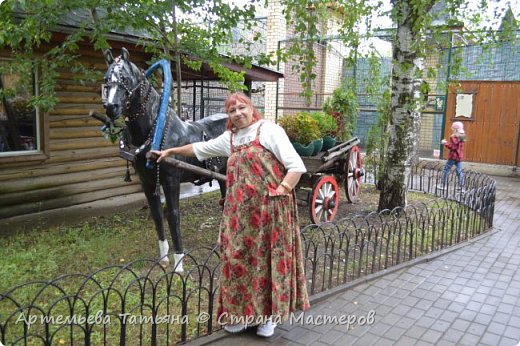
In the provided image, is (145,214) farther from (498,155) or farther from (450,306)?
(498,155)

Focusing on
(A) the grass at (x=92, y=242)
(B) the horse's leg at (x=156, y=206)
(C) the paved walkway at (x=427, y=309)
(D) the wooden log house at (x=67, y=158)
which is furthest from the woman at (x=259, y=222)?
(D) the wooden log house at (x=67, y=158)

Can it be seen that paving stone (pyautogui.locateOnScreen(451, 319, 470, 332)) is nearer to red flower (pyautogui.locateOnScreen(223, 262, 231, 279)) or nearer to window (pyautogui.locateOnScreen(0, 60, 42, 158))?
red flower (pyautogui.locateOnScreen(223, 262, 231, 279))

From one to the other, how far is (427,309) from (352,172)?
3871 millimetres

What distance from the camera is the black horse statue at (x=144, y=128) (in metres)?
3.90

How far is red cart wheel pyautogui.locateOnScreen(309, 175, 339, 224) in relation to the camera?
6434 millimetres

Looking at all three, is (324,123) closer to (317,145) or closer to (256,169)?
(317,145)

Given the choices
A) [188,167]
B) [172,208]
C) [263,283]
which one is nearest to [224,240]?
[263,283]

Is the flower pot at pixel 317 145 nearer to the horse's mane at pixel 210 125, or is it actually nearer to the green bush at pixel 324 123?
the green bush at pixel 324 123

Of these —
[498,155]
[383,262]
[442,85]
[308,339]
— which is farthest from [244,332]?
[498,155]

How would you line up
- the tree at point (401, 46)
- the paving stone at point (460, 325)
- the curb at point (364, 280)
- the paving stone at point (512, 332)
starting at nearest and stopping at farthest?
1. the curb at point (364, 280)
2. the paving stone at point (512, 332)
3. the paving stone at point (460, 325)
4. the tree at point (401, 46)

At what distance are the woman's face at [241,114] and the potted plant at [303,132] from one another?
133 inches

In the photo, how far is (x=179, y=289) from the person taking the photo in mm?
4309

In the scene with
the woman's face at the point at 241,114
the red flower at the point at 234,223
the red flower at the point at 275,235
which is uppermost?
the woman's face at the point at 241,114

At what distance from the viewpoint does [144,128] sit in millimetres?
4410
